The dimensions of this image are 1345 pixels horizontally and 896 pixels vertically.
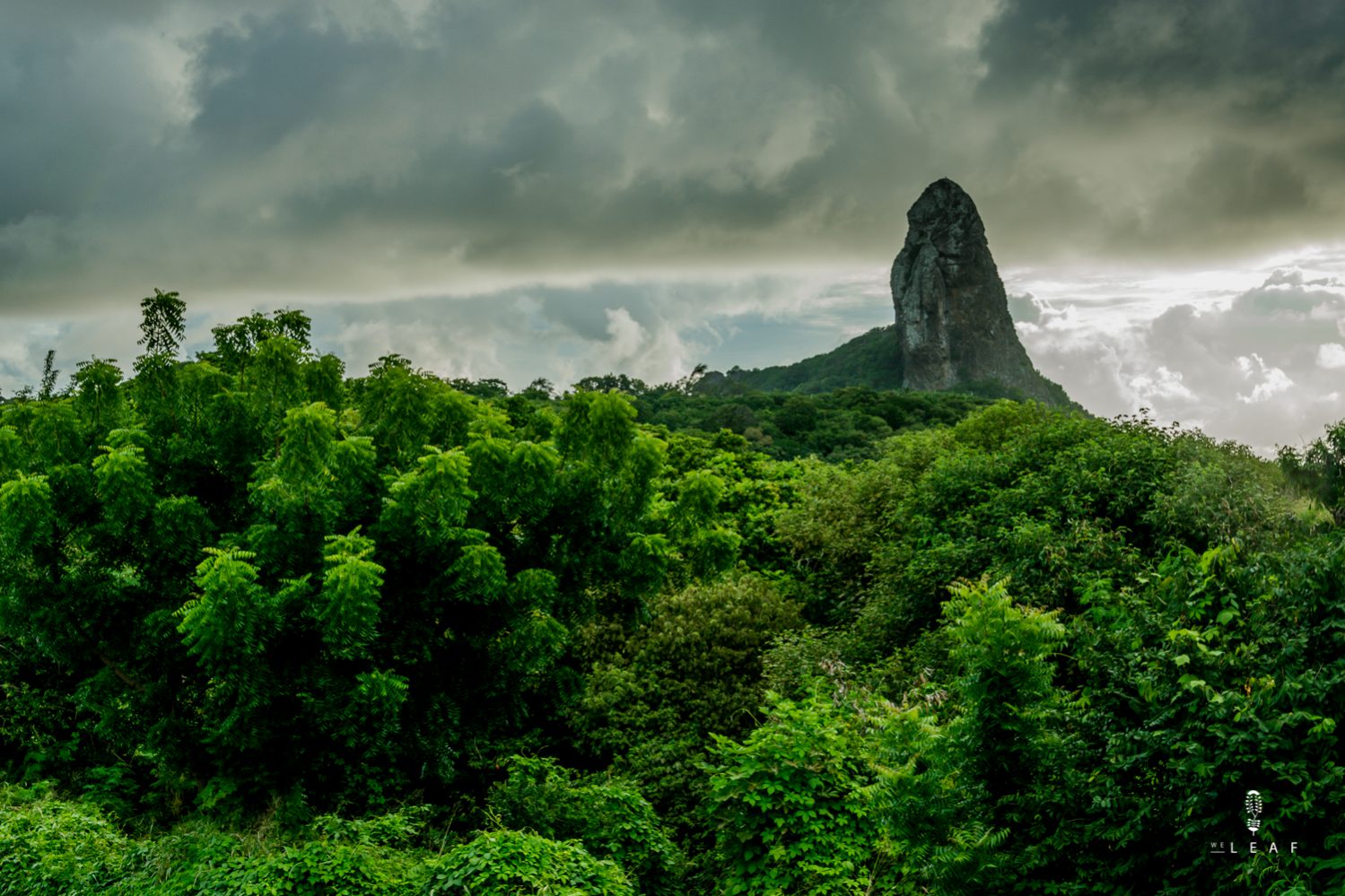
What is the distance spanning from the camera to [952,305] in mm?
102000

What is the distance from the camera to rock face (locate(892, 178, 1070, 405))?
9950 cm

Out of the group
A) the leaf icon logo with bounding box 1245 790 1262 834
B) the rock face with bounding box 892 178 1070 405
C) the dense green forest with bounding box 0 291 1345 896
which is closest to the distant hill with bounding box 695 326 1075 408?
the rock face with bounding box 892 178 1070 405

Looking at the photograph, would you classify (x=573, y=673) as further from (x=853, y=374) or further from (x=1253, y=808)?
(x=853, y=374)

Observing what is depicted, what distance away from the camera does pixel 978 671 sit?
22.1ft

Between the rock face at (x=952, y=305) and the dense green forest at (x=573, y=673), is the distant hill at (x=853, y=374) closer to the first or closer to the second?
the rock face at (x=952, y=305)

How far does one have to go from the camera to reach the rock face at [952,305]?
99.5 meters

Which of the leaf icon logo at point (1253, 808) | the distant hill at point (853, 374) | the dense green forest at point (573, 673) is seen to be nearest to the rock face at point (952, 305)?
the distant hill at point (853, 374)

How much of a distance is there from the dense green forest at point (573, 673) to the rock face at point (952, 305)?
285 ft

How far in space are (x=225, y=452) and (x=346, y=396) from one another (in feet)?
5.07

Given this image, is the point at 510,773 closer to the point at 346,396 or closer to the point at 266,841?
the point at 266,841

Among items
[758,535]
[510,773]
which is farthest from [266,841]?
[758,535]

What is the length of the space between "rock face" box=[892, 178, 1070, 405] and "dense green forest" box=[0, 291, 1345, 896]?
86814 millimetres

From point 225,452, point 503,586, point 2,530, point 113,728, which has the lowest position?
point 113,728

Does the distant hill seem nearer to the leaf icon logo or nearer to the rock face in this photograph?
the rock face
